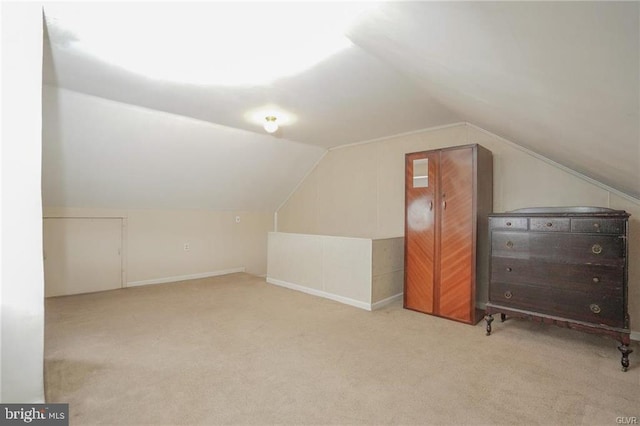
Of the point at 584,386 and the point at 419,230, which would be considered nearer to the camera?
the point at 584,386

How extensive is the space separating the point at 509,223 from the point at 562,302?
2.47 ft

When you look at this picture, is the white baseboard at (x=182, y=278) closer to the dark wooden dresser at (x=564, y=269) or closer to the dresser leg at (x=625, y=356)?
the dark wooden dresser at (x=564, y=269)

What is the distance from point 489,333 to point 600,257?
1.11 m

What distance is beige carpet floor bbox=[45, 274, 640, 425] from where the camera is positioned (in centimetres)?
177

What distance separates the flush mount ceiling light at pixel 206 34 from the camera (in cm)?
169

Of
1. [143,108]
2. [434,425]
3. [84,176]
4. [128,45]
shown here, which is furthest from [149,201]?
[434,425]

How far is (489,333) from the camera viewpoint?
292 cm

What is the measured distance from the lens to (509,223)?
9.34 ft

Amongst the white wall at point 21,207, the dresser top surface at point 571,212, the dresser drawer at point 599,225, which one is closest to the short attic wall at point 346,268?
the dresser top surface at point 571,212

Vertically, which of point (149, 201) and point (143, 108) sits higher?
point (143, 108)

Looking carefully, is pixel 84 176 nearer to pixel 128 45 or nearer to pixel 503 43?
pixel 128 45

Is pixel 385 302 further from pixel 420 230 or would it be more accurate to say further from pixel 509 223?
pixel 509 223

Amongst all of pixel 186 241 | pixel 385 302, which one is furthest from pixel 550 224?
pixel 186 241

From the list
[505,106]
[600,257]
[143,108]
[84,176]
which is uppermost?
[143,108]
